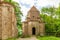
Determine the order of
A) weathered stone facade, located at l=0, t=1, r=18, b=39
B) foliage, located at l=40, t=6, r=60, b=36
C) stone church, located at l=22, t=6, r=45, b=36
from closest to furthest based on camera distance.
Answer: weathered stone facade, located at l=0, t=1, r=18, b=39, stone church, located at l=22, t=6, r=45, b=36, foliage, located at l=40, t=6, r=60, b=36

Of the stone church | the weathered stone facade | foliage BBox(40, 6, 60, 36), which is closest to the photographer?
the weathered stone facade

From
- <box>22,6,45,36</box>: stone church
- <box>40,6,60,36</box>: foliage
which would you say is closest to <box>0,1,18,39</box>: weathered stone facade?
<box>22,6,45,36</box>: stone church

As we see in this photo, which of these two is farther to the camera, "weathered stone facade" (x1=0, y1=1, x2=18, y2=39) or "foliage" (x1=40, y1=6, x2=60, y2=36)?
"foliage" (x1=40, y1=6, x2=60, y2=36)

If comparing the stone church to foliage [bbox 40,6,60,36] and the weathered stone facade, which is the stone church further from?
the weathered stone facade

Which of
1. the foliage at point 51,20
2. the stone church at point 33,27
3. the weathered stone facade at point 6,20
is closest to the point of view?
the weathered stone facade at point 6,20

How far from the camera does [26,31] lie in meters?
37.8

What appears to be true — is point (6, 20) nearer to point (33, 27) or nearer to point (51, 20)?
point (33, 27)

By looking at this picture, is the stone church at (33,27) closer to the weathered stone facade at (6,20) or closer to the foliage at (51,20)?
the foliage at (51,20)

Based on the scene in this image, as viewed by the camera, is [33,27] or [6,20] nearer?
[6,20]

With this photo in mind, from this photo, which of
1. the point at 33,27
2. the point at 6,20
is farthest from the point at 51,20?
the point at 6,20

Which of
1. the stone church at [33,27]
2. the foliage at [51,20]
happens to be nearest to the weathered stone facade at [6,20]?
the stone church at [33,27]

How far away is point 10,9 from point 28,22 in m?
9.14

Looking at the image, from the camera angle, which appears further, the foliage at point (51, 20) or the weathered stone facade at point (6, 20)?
the foliage at point (51, 20)

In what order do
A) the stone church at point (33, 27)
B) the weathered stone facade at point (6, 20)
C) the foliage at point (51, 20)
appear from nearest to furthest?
the weathered stone facade at point (6, 20) < the stone church at point (33, 27) < the foliage at point (51, 20)
